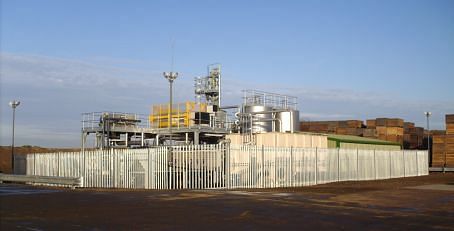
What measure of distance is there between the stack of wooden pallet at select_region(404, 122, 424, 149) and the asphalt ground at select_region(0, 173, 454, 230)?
43281mm

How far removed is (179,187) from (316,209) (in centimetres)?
1064

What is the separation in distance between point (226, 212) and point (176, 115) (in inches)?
863

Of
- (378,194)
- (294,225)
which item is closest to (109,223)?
(294,225)

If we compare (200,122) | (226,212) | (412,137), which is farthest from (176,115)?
(412,137)

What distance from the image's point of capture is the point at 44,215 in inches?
530

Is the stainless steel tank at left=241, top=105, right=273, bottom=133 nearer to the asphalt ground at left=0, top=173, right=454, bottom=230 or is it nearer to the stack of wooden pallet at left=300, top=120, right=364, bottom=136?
the asphalt ground at left=0, top=173, right=454, bottom=230

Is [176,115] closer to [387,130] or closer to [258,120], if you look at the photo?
[258,120]

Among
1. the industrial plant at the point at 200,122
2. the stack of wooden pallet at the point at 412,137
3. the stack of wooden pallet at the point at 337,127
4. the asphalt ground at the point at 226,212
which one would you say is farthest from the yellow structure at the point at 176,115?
the stack of wooden pallet at the point at 412,137

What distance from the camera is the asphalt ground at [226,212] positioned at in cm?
1182

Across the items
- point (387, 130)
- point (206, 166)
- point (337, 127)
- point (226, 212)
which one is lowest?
point (226, 212)

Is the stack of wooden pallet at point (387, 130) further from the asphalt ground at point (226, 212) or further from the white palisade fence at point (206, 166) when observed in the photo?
the asphalt ground at point (226, 212)

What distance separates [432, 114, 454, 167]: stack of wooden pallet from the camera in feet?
159

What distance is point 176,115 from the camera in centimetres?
3575

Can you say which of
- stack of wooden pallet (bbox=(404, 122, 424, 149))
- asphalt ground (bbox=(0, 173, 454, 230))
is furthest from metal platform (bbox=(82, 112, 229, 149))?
stack of wooden pallet (bbox=(404, 122, 424, 149))
